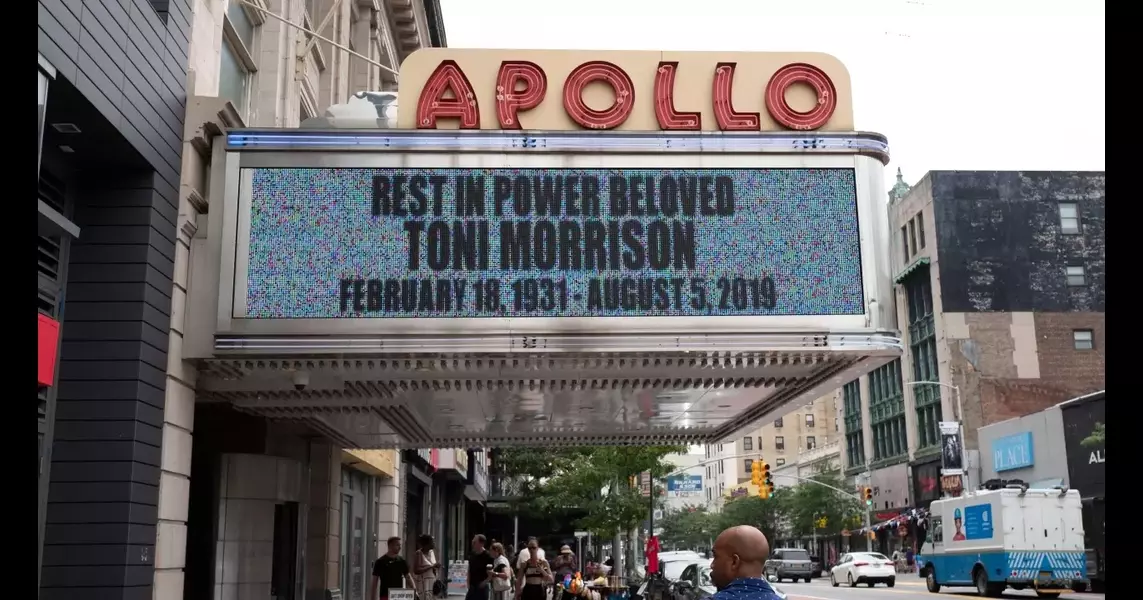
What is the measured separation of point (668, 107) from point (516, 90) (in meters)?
1.55

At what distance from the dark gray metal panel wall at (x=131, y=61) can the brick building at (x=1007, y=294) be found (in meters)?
55.6

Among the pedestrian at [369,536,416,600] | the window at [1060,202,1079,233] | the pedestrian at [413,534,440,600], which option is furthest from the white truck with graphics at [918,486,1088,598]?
the window at [1060,202,1079,233]

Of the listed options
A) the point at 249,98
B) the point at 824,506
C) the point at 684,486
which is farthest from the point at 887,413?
the point at 249,98

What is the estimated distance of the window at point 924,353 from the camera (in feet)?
203

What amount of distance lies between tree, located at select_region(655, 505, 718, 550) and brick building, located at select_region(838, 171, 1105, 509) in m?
54.1

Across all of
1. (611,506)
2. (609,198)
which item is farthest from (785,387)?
(611,506)

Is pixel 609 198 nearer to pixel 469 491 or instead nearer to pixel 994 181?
pixel 469 491

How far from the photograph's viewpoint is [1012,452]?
172ft

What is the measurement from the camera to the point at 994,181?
61.4 m

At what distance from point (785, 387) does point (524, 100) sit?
447 cm

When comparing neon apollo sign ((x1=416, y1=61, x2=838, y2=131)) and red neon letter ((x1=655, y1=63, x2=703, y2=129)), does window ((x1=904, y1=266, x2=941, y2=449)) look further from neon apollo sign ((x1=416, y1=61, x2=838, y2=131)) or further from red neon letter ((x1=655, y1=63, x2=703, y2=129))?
red neon letter ((x1=655, y1=63, x2=703, y2=129))

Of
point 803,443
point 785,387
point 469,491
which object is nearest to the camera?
point 785,387

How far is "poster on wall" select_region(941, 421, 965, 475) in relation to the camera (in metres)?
54.0

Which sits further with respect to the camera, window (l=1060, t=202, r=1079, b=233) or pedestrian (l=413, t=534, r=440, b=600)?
window (l=1060, t=202, r=1079, b=233)
